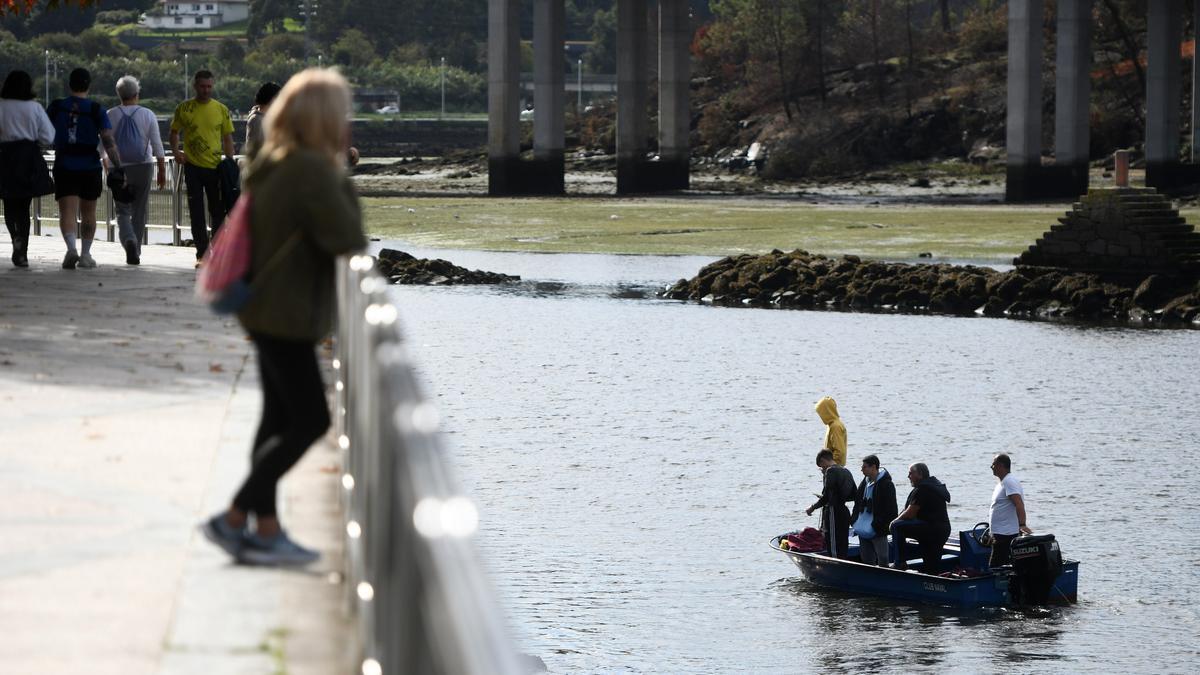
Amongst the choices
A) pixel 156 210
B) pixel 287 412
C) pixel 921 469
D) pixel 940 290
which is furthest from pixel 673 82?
pixel 287 412

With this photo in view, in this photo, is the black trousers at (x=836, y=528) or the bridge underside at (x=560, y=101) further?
the bridge underside at (x=560, y=101)

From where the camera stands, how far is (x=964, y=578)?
30.2 meters

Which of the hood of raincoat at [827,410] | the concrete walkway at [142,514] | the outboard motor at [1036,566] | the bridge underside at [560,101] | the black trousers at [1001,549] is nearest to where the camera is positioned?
the concrete walkway at [142,514]

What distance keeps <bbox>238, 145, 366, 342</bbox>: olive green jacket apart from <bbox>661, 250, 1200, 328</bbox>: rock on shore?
4994 cm

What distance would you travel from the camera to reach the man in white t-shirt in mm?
28328

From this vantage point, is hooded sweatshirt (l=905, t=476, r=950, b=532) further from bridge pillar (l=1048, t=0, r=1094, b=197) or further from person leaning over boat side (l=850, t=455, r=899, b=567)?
bridge pillar (l=1048, t=0, r=1094, b=197)

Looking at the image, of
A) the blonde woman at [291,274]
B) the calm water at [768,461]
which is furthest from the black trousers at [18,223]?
the blonde woman at [291,274]

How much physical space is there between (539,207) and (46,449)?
239ft

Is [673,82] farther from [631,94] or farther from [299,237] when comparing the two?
[299,237]

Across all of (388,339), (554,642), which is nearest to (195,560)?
(388,339)

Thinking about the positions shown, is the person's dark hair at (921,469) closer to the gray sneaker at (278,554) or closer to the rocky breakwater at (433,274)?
the gray sneaker at (278,554)

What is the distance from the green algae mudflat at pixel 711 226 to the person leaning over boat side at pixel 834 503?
3135 cm

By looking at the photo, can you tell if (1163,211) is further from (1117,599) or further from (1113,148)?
(1113,148)

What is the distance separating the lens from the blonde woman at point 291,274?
21.7 feet
